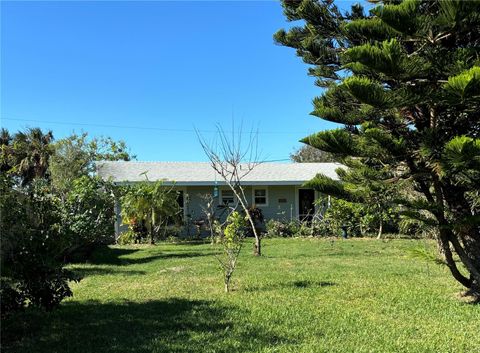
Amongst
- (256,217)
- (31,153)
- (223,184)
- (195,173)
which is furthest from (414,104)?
(31,153)

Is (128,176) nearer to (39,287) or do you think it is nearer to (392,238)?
(392,238)

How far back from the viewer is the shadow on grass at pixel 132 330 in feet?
17.1

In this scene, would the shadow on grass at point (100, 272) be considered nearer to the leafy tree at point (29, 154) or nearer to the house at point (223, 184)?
the house at point (223, 184)

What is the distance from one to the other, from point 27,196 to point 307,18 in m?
4.77

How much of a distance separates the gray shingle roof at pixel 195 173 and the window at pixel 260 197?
769mm

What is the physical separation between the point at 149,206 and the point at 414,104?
44.6 feet

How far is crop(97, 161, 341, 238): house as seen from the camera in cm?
2147

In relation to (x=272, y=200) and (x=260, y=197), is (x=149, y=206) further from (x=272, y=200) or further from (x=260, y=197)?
(x=272, y=200)

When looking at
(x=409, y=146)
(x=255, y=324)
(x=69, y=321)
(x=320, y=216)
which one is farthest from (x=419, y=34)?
(x=320, y=216)

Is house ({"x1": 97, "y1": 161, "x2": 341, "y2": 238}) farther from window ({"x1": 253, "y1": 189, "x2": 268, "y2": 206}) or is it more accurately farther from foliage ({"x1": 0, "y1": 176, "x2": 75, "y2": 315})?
foliage ({"x1": 0, "y1": 176, "x2": 75, "y2": 315})

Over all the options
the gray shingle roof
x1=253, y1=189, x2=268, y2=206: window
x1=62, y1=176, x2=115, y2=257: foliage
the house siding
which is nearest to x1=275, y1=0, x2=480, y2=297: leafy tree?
x1=62, y1=176, x2=115, y2=257: foliage

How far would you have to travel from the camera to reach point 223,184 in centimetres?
2156

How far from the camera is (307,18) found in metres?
7.38

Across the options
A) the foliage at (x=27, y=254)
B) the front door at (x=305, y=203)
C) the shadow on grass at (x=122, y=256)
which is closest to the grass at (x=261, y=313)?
the foliage at (x=27, y=254)
